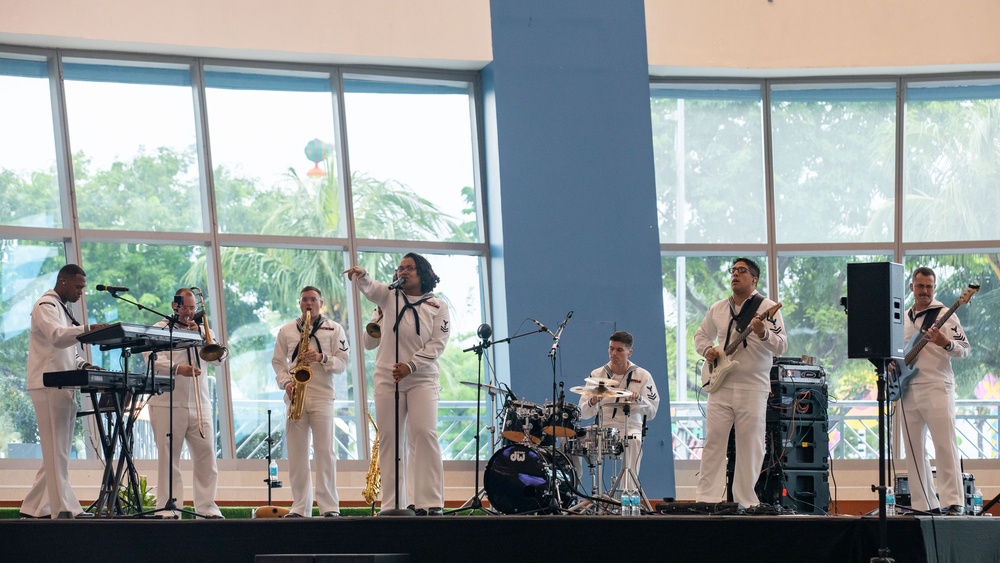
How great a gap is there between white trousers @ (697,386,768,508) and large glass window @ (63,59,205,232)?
5.27m

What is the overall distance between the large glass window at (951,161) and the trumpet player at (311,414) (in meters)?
6.42

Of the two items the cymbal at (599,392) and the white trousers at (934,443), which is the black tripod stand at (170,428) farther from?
the white trousers at (934,443)

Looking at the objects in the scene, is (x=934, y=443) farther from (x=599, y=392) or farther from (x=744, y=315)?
(x=599, y=392)

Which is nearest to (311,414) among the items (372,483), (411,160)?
(372,483)

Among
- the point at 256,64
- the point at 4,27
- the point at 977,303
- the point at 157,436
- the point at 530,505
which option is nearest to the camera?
the point at 530,505

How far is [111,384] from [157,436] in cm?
114

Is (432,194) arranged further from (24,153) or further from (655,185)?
(24,153)

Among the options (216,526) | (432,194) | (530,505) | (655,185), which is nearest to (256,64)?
(432,194)

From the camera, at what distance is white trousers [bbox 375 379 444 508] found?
682 cm

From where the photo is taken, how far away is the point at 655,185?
420 inches

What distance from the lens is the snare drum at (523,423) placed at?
7746mm

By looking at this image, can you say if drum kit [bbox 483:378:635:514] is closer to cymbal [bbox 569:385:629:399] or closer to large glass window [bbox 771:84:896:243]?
cymbal [bbox 569:385:629:399]

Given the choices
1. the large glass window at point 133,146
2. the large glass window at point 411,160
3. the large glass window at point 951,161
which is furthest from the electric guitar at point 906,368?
the large glass window at point 133,146

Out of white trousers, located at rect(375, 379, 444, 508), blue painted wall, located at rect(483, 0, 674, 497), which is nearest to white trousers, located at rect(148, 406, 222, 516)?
white trousers, located at rect(375, 379, 444, 508)
